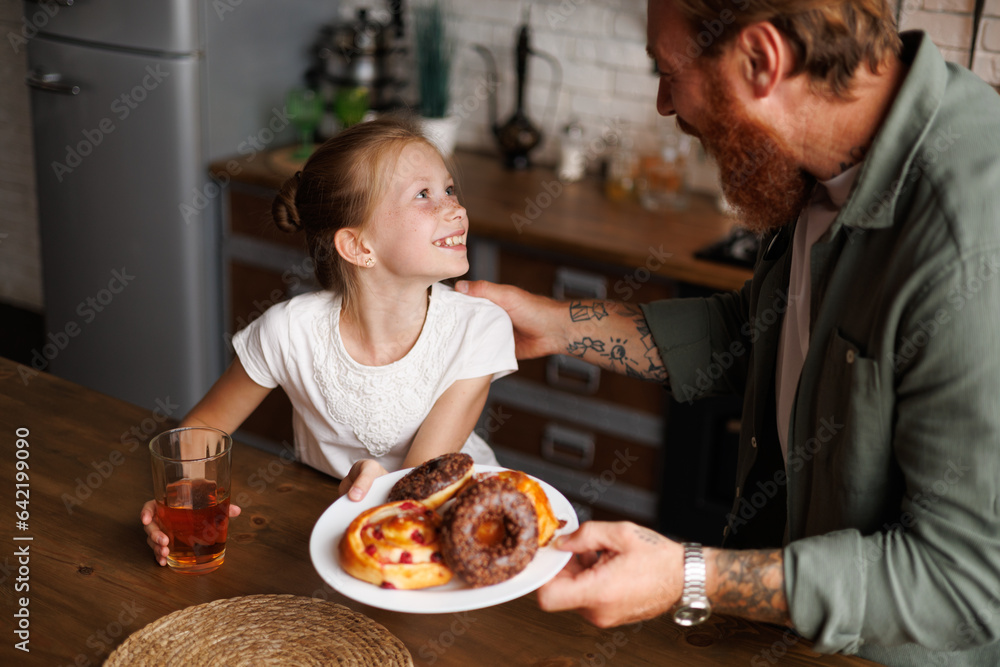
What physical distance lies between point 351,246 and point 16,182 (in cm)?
300

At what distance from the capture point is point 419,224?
1561 millimetres

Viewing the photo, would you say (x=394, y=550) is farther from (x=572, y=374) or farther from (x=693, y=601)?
(x=572, y=374)

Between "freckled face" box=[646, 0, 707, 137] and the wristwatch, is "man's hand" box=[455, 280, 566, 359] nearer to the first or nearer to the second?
"freckled face" box=[646, 0, 707, 137]

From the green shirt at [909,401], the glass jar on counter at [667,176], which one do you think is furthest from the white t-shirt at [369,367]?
the glass jar on counter at [667,176]

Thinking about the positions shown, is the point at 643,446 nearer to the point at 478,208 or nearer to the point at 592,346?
the point at 478,208

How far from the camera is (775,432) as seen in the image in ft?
4.89

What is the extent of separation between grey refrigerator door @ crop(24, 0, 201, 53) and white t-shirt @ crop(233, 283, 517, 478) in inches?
61.5

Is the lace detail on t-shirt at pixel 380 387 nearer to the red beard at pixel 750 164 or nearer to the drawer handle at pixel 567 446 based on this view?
the red beard at pixel 750 164

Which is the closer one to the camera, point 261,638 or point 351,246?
point 261,638

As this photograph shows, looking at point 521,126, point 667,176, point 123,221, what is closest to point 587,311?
point 667,176

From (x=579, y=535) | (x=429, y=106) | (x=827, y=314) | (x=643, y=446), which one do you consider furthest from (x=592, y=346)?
(x=429, y=106)

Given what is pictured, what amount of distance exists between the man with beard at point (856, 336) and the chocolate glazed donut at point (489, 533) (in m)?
0.06

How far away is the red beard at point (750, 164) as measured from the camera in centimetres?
128

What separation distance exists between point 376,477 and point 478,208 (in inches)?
63.1
